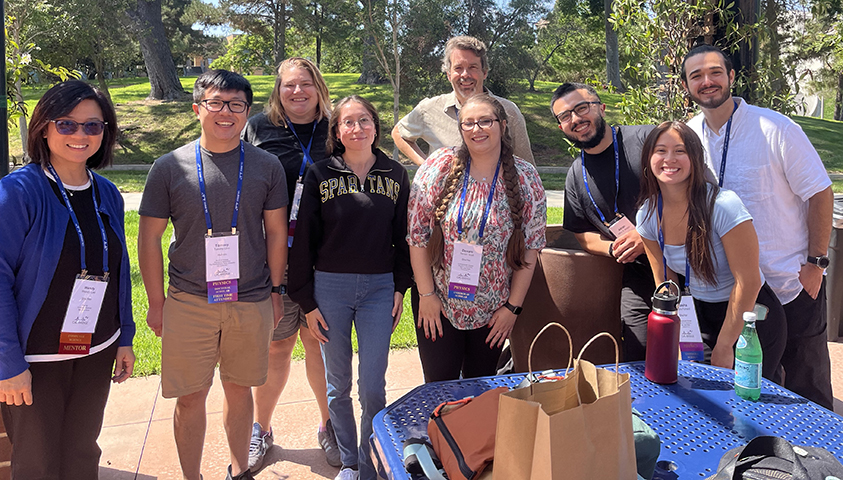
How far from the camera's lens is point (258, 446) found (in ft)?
11.1

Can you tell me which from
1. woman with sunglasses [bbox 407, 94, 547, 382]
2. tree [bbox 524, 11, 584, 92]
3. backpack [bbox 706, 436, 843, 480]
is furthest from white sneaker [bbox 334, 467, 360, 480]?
tree [bbox 524, 11, 584, 92]

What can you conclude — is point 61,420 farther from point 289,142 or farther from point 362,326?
point 289,142

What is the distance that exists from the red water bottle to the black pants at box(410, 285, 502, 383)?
2.72 feet

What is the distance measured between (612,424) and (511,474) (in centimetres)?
28

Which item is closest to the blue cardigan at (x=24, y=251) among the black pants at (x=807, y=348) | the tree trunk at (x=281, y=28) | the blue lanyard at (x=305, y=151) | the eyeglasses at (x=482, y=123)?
the blue lanyard at (x=305, y=151)

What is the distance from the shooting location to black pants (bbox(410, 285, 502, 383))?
297 cm

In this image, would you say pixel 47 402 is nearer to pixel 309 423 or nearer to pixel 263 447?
pixel 263 447

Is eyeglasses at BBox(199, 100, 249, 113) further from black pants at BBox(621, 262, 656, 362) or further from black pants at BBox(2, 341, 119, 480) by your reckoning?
black pants at BBox(621, 262, 656, 362)

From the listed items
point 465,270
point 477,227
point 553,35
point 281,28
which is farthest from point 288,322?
point 553,35

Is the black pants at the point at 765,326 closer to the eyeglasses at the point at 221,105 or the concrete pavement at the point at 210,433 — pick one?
the concrete pavement at the point at 210,433

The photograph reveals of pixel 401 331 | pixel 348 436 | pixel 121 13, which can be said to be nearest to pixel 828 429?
pixel 348 436

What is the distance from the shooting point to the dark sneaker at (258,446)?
3.29 metres

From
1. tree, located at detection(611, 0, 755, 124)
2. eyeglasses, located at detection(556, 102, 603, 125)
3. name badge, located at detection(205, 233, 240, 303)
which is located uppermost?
tree, located at detection(611, 0, 755, 124)

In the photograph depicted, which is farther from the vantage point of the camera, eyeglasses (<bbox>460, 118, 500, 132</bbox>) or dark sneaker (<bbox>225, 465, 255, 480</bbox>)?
dark sneaker (<bbox>225, 465, 255, 480</bbox>)
